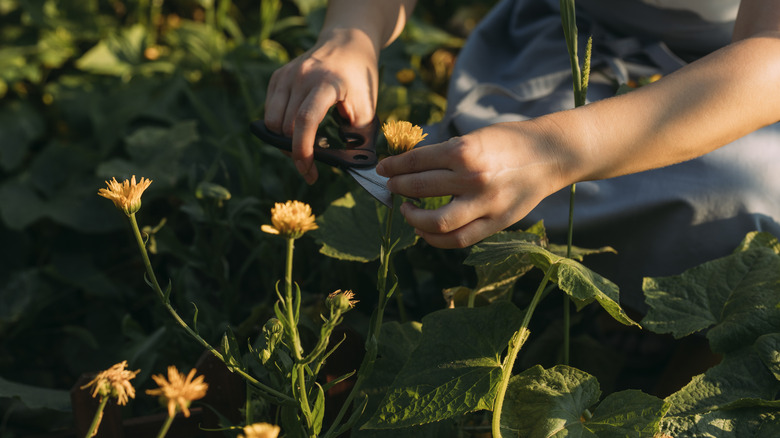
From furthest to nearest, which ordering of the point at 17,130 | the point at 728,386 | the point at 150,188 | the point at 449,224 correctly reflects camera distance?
the point at 17,130 < the point at 150,188 < the point at 728,386 < the point at 449,224

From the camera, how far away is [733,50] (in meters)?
0.79

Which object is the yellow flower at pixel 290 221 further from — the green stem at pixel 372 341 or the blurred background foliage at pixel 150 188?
the blurred background foliage at pixel 150 188

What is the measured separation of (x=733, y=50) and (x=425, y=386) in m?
0.54

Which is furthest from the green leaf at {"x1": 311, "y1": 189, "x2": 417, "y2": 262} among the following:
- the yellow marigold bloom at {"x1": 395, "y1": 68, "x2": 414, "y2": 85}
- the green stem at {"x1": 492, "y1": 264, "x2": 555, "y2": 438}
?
the yellow marigold bloom at {"x1": 395, "y1": 68, "x2": 414, "y2": 85}

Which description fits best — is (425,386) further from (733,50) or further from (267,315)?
(733,50)

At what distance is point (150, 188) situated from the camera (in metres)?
1.32

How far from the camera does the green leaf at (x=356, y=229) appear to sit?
88 centimetres

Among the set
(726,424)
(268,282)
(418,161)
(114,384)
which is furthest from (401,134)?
(268,282)

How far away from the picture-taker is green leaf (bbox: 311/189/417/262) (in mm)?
885

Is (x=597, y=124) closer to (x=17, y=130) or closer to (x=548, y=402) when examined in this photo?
(x=548, y=402)

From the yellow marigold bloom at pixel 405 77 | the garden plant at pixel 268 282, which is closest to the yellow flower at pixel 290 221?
the garden plant at pixel 268 282

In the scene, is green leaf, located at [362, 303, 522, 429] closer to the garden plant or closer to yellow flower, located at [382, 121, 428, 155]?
the garden plant

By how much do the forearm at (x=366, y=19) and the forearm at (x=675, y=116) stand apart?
0.41m

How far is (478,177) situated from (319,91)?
0.97 feet
